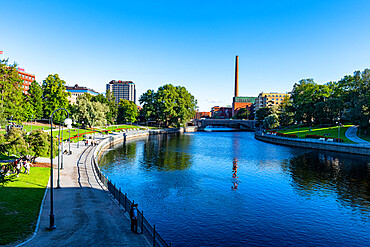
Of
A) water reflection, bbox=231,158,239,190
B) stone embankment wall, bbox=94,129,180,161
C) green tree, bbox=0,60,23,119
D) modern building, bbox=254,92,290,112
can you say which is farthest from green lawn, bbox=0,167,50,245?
modern building, bbox=254,92,290,112

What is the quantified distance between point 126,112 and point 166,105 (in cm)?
2216

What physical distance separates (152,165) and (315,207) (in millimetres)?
27202

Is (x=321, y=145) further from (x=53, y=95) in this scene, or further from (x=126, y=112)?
(x=126, y=112)

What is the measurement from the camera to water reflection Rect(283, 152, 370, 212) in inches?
1101

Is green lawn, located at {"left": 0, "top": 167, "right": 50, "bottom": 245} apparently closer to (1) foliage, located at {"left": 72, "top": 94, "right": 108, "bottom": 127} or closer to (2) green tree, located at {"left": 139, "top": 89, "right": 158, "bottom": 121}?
(1) foliage, located at {"left": 72, "top": 94, "right": 108, "bottom": 127}

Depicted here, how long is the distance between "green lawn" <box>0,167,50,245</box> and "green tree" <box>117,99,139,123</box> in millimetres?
106887

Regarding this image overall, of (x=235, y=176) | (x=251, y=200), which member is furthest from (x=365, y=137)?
(x=251, y=200)

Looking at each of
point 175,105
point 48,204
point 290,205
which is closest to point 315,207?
point 290,205

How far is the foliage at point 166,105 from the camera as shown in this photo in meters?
129

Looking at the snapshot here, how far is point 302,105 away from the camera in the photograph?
10225 cm

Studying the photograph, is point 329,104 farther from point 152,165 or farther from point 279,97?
point 279,97

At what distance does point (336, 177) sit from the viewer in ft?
121

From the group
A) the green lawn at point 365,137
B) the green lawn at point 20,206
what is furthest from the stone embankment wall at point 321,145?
the green lawn at point 20,206

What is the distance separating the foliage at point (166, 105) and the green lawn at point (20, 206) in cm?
10238
